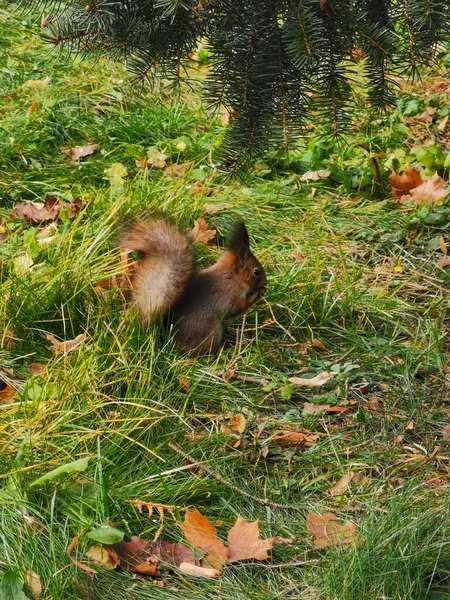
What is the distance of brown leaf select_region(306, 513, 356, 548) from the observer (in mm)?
2277

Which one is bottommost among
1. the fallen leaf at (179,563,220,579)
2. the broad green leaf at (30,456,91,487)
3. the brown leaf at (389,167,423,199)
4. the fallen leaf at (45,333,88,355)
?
the fallen leaf at (45,333,88,355)

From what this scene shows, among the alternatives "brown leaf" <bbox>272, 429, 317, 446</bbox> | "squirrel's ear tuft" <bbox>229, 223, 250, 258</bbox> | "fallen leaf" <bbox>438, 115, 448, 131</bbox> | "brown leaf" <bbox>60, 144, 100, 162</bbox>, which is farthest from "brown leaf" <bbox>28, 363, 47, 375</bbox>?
"fallen leaf" <bbox>438, 115, 448, 131</bbox>

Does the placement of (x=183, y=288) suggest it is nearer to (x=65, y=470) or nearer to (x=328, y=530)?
(x=65, y=470)

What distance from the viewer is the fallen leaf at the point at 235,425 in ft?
9.48

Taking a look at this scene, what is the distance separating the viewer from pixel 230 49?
91.0 inches

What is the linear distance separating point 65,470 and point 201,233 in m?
1.83

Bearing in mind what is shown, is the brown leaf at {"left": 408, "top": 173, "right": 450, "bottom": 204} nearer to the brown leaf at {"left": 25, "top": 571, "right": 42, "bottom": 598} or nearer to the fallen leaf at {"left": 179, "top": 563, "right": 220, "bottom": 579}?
the fallen leaf at {"left": 179, "top": 563, "right": 220, "bottom": 579}

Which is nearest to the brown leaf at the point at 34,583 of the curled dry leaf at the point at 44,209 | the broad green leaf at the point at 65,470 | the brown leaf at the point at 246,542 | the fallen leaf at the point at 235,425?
the broad green leaf at the point at 65,470

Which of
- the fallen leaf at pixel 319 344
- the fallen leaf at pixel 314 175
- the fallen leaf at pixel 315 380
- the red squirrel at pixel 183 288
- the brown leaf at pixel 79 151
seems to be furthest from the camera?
the brown leaf at pixel 79 151

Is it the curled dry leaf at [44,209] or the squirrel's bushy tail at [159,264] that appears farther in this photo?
the curled dry leaf at [44,209]

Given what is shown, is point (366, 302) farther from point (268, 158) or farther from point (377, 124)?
point (377, 124)

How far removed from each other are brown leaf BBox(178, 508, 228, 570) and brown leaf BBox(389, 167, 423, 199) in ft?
8.35

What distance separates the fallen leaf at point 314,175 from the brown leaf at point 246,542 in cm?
265

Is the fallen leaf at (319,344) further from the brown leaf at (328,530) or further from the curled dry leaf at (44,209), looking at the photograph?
the curled dry leaf at (44,209)
